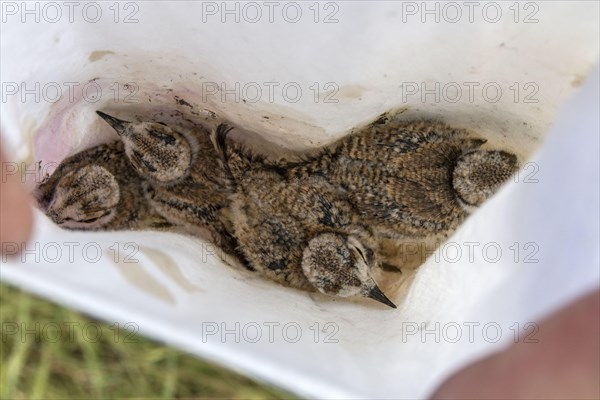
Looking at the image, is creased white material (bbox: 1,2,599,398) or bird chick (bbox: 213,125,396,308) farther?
bird chick (bbox: 213,125,396,308)

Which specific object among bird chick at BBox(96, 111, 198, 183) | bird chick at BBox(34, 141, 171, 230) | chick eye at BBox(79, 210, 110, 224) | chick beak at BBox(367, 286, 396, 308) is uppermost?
bird chick at BBox(96, 111, 198, 183)

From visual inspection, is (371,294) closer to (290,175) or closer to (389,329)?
(389,329)

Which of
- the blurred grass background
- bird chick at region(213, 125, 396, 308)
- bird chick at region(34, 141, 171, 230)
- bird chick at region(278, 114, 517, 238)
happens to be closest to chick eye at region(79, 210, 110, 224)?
bird chick at region(34, 141, 171, 230)

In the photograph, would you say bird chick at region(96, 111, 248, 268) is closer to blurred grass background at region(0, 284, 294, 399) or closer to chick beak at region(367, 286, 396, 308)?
chick beak at region(367, 286, 396, 308)

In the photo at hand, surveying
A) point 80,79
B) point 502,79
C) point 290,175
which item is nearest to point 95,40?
point 80,79

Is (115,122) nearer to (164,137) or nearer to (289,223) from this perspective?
(164,137)

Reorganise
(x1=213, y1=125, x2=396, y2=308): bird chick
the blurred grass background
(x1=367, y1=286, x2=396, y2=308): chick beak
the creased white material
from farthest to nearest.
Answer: the blurred grass background < (x1=213, y1=125, x2=396, y2=308): bird chick < (x1=367, y1=286, x2=396, y2=308): chick beak < the creased white material

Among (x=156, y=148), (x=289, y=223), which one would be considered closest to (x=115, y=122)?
(x=156, y=148)
